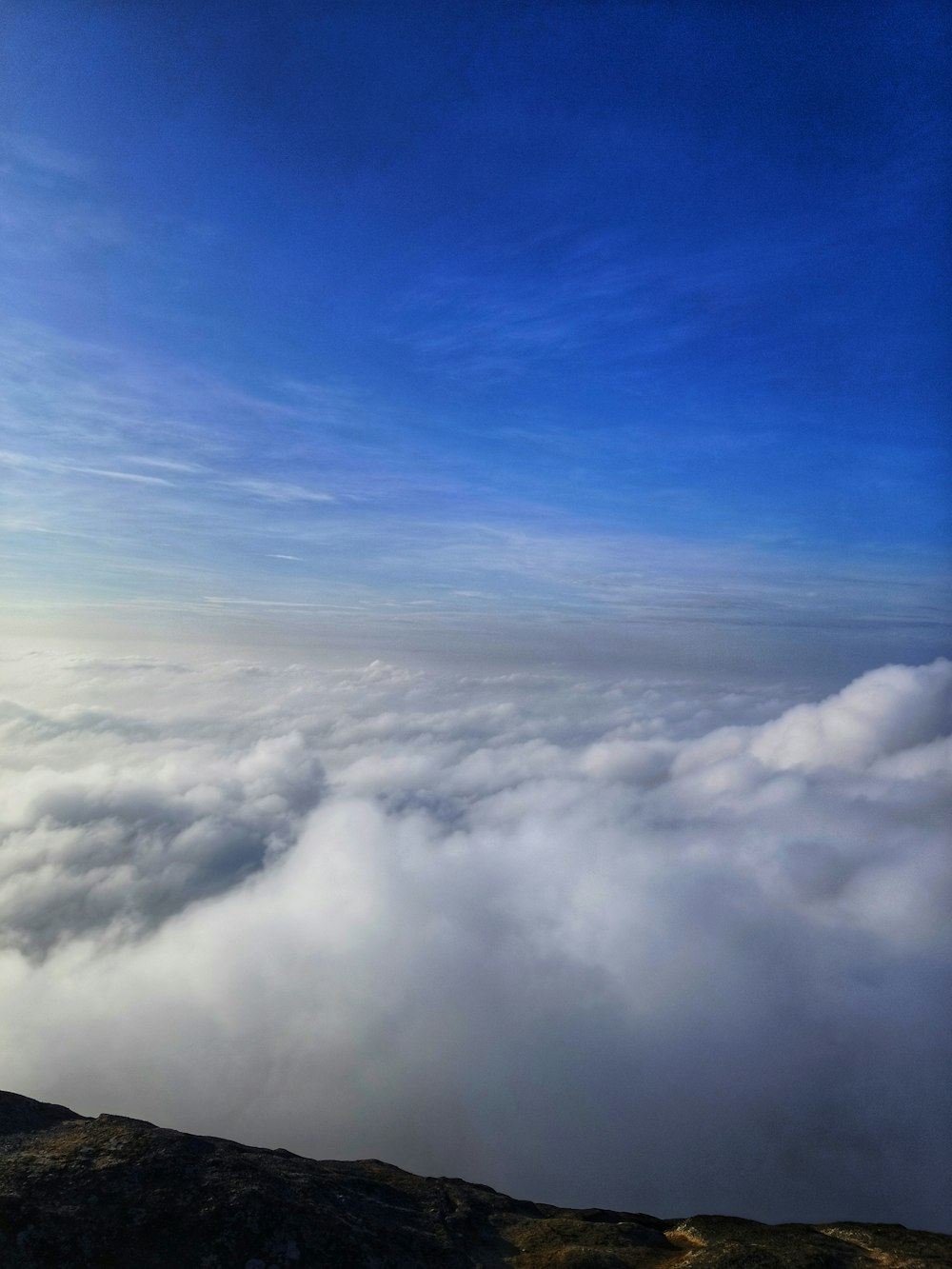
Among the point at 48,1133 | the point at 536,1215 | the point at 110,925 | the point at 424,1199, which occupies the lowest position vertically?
the point at 110,925

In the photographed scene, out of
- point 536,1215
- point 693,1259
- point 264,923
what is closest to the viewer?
point 693,1259

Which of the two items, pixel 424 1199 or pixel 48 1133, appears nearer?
pixel 48 1133

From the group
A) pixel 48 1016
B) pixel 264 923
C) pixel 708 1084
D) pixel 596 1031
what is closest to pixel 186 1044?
pixel 48 1016

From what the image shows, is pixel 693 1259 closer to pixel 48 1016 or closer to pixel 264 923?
pixel 48 1016

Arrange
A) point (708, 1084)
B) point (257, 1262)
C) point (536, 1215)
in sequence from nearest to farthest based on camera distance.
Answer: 1. point (257, 1262)
2. point (536, 1215)
3. point (708, 1084)

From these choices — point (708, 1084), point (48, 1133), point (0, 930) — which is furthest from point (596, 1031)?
point (0, 930)

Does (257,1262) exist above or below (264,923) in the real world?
above

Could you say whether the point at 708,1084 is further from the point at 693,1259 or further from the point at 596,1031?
the point at 693,1259
